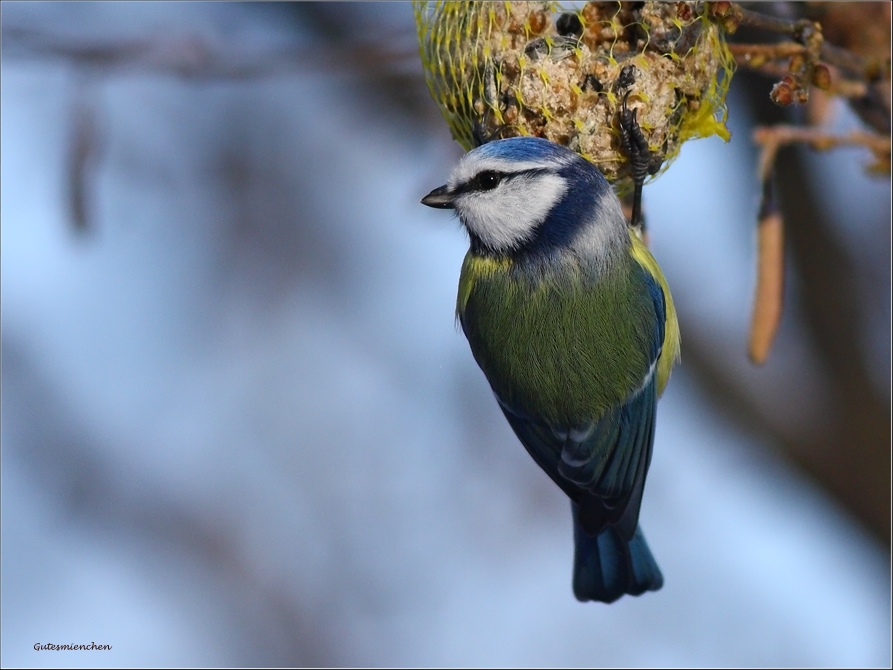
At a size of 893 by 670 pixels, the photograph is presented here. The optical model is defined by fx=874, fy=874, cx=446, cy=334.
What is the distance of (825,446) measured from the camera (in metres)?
3.67

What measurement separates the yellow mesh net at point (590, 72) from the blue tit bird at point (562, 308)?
0.12 metres

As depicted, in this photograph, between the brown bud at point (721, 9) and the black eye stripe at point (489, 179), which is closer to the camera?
the brown bud at point (721, 9)

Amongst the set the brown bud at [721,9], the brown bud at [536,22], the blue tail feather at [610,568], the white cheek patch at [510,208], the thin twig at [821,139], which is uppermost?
the brown bud at [721,9]

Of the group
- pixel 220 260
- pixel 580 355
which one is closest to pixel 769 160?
pixel 580 355

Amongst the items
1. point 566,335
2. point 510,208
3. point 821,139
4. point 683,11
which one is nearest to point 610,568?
point 566,335

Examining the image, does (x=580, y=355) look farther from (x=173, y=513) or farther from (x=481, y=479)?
(x=173, y=513)

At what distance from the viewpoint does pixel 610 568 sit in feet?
8.14

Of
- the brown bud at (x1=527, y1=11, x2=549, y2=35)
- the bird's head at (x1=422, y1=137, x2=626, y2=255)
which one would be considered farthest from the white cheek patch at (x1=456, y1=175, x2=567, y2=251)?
the brown bud at (x1=527, y1=11, x2=549, y2=35)

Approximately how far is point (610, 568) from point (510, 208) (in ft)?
3.82

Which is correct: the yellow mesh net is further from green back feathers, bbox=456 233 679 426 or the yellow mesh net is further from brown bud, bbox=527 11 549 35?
green back feathers, bbox=456 233 679 426

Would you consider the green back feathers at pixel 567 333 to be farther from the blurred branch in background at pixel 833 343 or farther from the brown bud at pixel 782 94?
the blurred branch in background at pixel 833 343

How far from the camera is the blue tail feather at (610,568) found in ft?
8.11

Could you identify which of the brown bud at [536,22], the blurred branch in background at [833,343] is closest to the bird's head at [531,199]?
the brown bud at [536,22]

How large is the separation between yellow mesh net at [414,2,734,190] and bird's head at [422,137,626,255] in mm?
105
